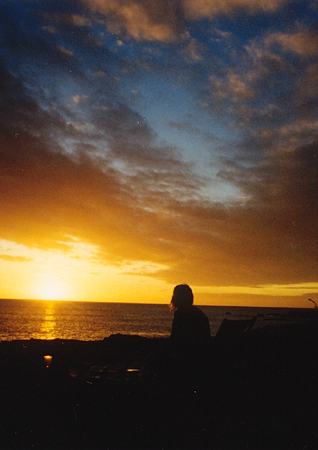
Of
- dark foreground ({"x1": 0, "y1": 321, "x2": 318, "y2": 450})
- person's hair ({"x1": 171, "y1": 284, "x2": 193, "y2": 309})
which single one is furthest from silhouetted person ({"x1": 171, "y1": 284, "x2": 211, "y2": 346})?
dark foreground ({"x1": 0, "y1": 321, "x2": 318, "y2": 450})

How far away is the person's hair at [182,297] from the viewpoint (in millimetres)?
5734

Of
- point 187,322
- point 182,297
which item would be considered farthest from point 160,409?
point 182,297

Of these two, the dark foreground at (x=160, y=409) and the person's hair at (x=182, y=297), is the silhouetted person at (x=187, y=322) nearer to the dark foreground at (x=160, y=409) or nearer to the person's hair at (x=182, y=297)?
the person's hair at (x=182, y=297)

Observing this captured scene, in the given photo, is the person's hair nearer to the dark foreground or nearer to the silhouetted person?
the silhouetted person

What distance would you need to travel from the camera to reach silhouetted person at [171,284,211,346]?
5.68 m

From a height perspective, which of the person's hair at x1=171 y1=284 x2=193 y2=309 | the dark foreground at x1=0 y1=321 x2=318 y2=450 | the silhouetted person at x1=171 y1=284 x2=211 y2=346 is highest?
the person's hair at x1=171 y1=284 x2=193 y2=309

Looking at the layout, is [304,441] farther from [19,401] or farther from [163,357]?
[19,401]

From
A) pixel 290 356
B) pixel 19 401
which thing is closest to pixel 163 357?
pixel 19 401

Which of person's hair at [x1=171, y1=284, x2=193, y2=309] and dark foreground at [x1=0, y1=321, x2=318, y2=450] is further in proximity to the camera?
person's hair at [x1=171, y1=284, x2=193, y2=309]

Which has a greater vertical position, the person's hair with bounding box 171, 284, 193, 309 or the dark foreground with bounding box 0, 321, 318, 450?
the person's hair with bounding box 171, 284, 193, 309

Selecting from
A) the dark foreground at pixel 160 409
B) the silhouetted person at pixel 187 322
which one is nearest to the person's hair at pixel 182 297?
the silhouetted person at pixel 187 322

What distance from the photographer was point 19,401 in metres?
6.80

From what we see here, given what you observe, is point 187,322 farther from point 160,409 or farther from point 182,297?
point 160,409

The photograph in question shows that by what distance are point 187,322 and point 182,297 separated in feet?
1.25
